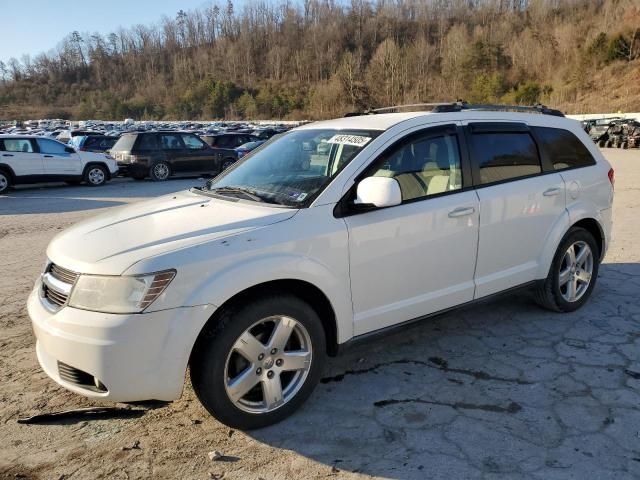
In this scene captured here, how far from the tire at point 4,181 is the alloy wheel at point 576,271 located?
15.3 meters

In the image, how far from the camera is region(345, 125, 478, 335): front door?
3301 mm

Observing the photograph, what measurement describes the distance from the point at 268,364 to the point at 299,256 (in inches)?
25.0

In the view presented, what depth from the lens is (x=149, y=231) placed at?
10.1 ft

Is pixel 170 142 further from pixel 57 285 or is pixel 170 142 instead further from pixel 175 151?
pixel 57 285

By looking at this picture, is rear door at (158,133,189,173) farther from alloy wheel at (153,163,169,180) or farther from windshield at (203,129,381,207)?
windshield at (203,129,381,207)

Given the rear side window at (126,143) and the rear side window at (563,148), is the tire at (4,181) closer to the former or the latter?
the rear side window at (126,143)

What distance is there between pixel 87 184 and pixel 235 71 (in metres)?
127

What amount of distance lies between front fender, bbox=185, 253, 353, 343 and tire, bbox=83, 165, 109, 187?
51.0 feet

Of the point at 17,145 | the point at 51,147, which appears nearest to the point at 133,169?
the point at 51,147

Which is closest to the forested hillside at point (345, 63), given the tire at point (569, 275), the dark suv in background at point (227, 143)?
the dark suv in background at point (227, 143)

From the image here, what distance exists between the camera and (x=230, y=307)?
9.38 feet

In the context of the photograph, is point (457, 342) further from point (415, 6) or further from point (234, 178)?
point (415, 6)

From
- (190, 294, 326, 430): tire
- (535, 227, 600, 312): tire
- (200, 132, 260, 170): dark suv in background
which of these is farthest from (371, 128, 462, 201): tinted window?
(200, 132, 260, 170): dark suv in background

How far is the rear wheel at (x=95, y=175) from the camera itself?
54.9 feet
